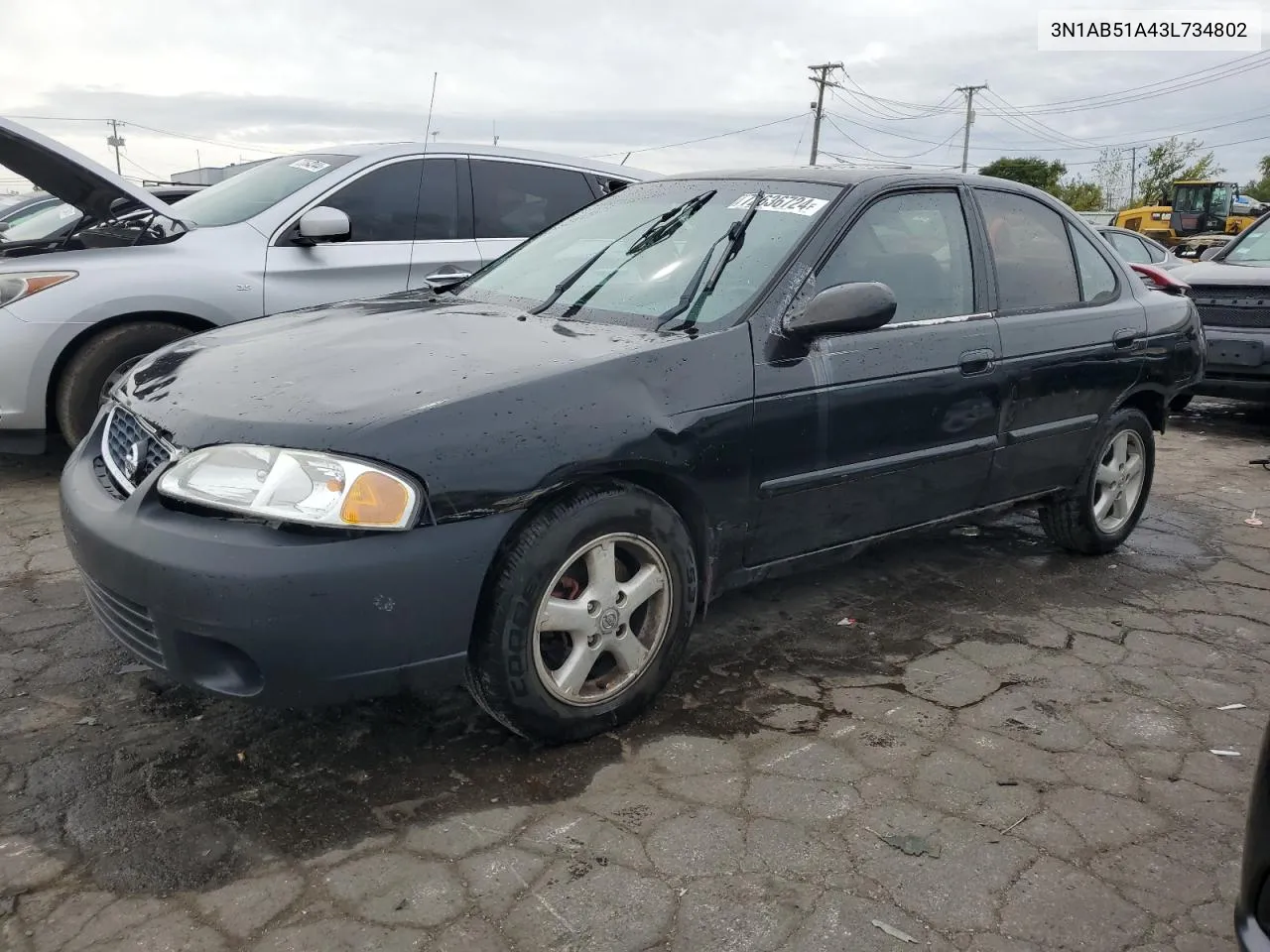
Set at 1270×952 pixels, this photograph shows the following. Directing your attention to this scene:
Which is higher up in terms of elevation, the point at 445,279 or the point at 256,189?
the point at 256,189

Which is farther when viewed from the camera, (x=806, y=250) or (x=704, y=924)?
(x=806, y=250)

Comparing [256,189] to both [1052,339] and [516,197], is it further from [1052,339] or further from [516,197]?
[1052,339]

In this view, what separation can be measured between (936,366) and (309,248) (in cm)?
342

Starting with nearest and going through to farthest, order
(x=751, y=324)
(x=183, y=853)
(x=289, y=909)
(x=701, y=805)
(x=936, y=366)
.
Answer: (x=289, y=909), (x=183, y=853), (x=701, y=805), (x=751, y=324), (x=936, y=366)

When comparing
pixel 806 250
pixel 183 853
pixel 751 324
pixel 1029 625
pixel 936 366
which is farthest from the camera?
pixel 1029 625

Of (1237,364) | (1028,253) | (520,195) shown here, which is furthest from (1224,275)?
(520,195)

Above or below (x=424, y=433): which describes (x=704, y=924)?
below

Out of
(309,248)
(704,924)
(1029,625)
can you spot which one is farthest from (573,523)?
(309,248)

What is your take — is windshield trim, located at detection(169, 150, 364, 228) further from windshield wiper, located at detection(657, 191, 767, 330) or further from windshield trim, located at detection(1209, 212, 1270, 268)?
windshield trim, located at detection(1209, 212, 1270, 268)

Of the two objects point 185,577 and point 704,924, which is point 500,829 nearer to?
point 704,924

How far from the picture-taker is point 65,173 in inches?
191

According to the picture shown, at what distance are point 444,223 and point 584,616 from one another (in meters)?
3.78

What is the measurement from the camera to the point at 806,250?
3293 mm

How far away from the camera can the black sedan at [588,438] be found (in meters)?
2.38
